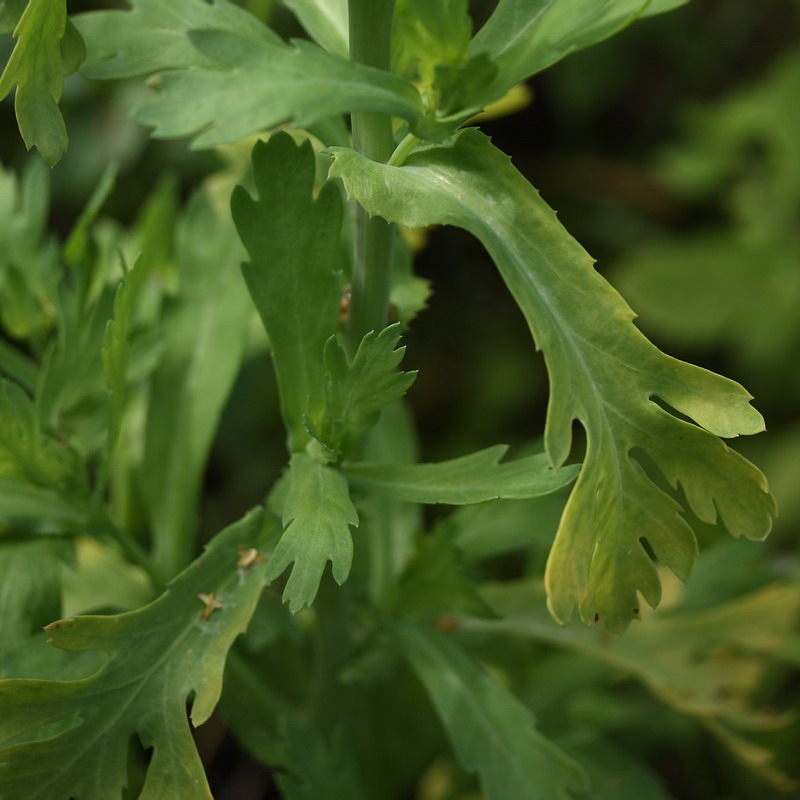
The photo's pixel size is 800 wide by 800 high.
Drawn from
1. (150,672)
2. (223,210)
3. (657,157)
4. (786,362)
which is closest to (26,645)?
(150,672)

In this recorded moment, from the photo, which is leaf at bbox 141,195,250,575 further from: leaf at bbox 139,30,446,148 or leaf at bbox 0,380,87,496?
leaf at bbox 139,30,446,148

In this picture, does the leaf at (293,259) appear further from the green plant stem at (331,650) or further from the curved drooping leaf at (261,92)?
the green plant stem at (331,650)

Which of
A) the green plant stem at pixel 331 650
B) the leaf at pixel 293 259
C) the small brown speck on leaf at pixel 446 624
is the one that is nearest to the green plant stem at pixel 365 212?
the leaf at pixel 293 259

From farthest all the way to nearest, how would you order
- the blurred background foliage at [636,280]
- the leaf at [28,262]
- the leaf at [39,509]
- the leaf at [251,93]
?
1. the blurred background foliage at [636,280]
2. the leaf at [28,262]
3. the leaf at [39,509]
4. the leaf at [251,93]

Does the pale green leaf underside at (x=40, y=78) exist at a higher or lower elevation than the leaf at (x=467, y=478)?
higher

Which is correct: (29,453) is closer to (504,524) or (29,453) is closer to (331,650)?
(331,650)

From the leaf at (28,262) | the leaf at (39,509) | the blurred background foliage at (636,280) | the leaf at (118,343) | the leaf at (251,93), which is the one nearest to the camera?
the leaf at (251,93)

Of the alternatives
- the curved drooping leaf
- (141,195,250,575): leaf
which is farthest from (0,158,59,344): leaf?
the curved drooping leaf

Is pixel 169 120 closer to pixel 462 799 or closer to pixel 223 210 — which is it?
pixel 223 210
